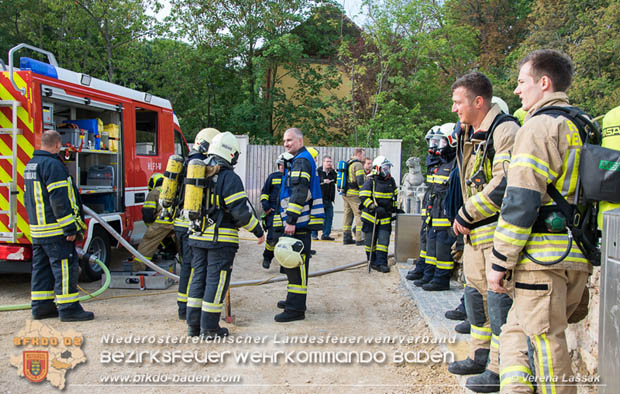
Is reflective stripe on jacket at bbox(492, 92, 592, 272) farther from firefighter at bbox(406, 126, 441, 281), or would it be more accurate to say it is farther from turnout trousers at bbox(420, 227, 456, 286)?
firefighter at bbox(406, 126, 441, 281)

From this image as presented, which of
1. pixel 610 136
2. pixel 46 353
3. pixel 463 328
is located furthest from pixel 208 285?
pixel 610 136

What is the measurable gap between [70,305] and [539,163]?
15.4 feet

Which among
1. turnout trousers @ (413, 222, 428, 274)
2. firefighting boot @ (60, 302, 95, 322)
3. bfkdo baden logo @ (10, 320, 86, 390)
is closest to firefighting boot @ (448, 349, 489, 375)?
turnout trousers @ (413, 222, 428, 274)

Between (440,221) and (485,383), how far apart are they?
110 inches

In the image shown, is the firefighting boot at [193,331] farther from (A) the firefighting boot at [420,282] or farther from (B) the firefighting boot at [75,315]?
(A) the firefighting boot at [420,282]

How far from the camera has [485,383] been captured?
10.1 feet

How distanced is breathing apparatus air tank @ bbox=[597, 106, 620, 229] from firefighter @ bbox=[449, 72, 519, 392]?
0.58 m

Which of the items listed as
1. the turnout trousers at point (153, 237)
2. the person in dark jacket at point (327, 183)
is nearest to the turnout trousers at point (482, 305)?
the turnout trousers at point (153, 237)

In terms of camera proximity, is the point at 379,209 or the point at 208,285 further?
the point at 379,209

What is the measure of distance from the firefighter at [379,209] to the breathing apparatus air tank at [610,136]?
515 centimetres

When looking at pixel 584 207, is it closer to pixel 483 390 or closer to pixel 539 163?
pixel 539 163

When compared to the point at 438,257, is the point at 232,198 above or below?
above

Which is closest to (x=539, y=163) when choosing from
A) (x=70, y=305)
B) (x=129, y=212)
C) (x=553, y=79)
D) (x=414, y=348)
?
(x=553, y=79)

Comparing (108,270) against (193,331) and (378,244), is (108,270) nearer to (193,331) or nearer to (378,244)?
(193,331)
